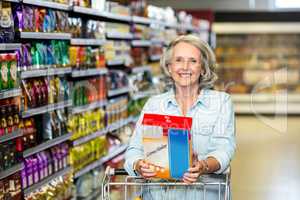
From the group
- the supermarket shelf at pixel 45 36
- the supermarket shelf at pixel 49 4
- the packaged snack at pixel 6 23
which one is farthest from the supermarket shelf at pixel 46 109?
the supermarket shelf at pixel 49 4

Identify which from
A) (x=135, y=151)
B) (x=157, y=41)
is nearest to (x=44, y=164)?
(x=135, y=151)

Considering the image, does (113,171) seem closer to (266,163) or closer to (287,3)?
(266,163)

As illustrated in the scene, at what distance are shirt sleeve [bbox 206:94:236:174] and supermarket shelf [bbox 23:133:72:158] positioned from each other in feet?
6.13

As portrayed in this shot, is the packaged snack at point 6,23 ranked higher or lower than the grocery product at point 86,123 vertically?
higher

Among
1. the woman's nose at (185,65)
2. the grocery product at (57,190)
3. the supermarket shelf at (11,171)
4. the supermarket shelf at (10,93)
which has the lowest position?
the grocery product at (57,190)

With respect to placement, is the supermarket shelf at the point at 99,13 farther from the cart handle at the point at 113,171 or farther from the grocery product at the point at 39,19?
the cart handle at the point at 113,171

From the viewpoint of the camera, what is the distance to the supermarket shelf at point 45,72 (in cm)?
433

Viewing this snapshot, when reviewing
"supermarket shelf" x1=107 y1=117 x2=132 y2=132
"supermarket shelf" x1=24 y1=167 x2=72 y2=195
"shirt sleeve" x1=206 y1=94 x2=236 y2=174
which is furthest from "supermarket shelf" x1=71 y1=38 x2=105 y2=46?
"shirt sleeve" x1=206 y1=94 x2=236 y2=174

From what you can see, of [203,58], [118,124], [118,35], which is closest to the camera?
[203,58]

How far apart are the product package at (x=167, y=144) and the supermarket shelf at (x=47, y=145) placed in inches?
77.0

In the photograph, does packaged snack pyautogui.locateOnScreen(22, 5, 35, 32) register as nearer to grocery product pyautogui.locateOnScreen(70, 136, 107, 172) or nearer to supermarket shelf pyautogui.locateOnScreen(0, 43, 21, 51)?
supermarket shelf pyautogui.locateOnScreen(0, 43, 21, 51)

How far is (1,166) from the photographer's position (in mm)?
3828

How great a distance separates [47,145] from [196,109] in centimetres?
212

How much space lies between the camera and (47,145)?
480cm
